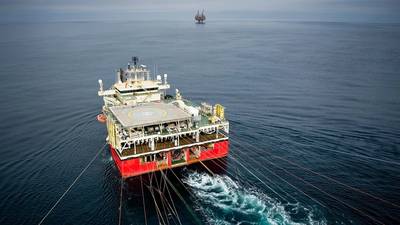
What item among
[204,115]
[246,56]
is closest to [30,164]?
[204,115]

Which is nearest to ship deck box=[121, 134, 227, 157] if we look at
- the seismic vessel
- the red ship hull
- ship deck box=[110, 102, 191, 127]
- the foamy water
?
the seismic vessel

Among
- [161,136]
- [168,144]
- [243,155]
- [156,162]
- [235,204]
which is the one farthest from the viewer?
[243,155]

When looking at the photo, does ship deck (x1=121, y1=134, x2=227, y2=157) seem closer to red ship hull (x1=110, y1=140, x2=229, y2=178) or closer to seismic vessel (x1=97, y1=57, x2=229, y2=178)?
seismic vessel (x1=97, y1=57, x2=229, y2=178)

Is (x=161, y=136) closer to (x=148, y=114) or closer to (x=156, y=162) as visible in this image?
(x=156, y=162)

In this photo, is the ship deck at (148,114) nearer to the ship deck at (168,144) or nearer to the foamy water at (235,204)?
the ship deck at (168,144)

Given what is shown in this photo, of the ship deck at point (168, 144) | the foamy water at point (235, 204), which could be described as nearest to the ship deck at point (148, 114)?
the ship deck at point (168, 144)

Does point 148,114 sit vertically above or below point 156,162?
above

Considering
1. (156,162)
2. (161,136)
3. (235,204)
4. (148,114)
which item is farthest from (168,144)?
(235,204)

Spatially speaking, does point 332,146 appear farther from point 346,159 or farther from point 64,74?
point 64,74
